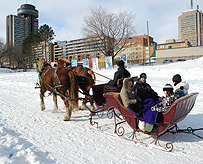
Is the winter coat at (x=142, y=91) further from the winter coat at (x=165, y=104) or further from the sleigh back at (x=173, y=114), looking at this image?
the sleigh back at (x=173, y=114)

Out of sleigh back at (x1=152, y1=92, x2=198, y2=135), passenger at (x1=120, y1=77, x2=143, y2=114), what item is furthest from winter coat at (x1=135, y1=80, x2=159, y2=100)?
sleigh back at (x1=152, y1=92, x2=198, y2=135)

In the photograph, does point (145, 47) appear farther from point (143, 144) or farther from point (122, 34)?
point (143, 144)

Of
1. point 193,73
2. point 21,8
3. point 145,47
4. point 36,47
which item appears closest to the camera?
point 193,73

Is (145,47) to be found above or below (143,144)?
above

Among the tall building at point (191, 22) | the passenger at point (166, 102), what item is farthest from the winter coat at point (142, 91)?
the tall building at point (191, 22)

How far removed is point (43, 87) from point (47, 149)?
3752 millimetres

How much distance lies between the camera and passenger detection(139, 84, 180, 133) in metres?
3.54

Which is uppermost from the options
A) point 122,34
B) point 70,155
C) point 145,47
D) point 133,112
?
point 145,47

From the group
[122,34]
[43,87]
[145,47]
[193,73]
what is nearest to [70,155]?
[43,87]

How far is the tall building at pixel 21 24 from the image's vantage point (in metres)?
135

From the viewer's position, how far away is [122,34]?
28.2 meters

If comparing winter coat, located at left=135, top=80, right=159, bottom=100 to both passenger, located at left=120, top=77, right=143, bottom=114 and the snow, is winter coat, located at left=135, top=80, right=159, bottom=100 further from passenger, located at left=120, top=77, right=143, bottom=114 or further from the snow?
the snow

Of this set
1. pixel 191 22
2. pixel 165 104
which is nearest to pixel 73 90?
pixel 165 104

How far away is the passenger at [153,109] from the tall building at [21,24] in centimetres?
14140
